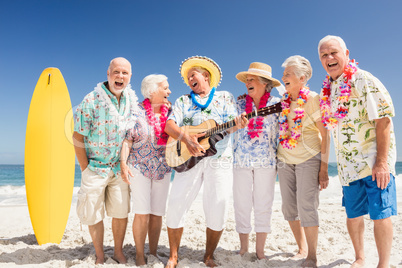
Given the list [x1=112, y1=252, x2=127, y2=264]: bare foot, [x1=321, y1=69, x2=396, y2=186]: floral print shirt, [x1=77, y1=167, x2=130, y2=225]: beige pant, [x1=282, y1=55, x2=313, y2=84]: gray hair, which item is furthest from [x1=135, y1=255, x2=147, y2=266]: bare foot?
[x1=282, y1=55, x2=313, y2=84]: gray hair

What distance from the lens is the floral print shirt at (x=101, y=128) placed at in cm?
293

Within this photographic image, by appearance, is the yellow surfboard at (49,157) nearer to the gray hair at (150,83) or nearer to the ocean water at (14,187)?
the gray hair at (150,83)

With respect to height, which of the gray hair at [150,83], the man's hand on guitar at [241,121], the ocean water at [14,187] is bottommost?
the ocean water at [14,187]

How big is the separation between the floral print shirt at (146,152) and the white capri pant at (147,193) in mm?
61

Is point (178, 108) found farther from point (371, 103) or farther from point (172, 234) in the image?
point (371, 103)

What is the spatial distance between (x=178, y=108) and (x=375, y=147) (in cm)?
190

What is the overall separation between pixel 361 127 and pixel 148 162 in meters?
2.08

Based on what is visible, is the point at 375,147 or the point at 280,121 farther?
the point at 280,121

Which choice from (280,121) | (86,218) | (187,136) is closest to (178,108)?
(187,136)

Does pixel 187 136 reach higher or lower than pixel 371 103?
lower

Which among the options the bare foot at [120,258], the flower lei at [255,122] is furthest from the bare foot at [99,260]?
the flower lei at [255,122]

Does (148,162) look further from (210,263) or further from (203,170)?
(210,263)

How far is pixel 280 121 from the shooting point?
3061 mm

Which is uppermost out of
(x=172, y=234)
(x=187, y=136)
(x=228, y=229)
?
(x=187, y=136)
